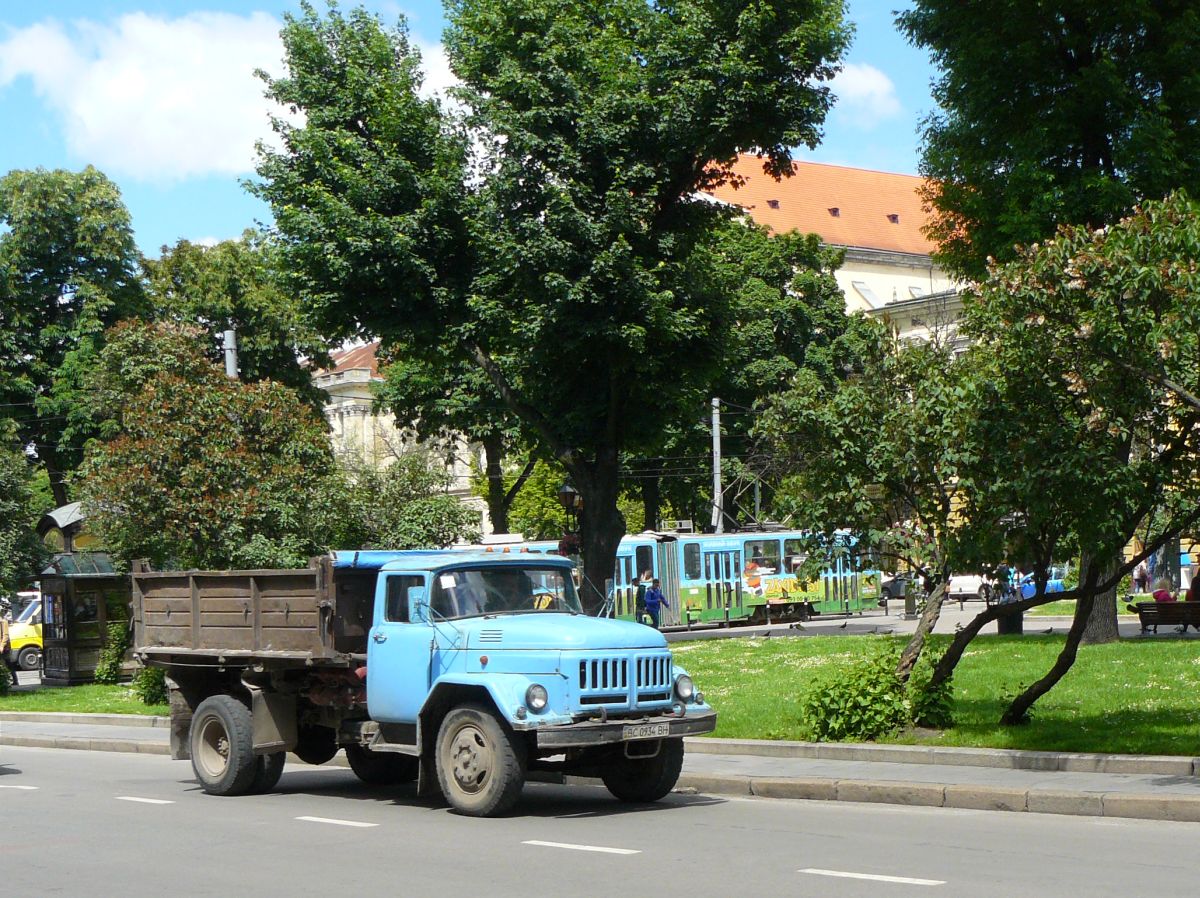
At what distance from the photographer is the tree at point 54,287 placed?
169 feet

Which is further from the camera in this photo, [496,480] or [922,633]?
[496,480]

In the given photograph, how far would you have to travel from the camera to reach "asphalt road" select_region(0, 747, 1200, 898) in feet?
29.4

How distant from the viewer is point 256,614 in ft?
46.4

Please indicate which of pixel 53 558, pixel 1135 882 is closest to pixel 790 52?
pixel 1135 882

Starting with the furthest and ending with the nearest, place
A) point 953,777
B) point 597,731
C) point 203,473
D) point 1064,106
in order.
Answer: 1. point 203,473
2. point 1064,106
3. point 953,777
4. point 597,731

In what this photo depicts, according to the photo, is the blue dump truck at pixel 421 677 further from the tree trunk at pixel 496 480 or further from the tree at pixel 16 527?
the tree trunk at pixel 496 480

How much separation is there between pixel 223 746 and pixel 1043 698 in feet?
30.1

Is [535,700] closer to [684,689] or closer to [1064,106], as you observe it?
[684,689]

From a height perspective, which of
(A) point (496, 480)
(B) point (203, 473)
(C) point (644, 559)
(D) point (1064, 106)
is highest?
(D) point (1064, 106)

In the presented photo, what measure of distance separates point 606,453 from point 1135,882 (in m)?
17.2

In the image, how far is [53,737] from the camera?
2203cm

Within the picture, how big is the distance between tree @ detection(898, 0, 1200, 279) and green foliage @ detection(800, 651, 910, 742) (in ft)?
34.5

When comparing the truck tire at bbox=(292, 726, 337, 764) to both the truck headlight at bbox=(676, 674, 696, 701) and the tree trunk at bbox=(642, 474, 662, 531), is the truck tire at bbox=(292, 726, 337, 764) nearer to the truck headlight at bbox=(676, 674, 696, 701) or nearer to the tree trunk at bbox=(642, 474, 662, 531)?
the truck headlight at bbox=(676, 674, 696, 701)

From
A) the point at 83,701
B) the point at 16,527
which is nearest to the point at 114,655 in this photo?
the point at 16,527
